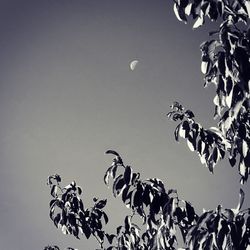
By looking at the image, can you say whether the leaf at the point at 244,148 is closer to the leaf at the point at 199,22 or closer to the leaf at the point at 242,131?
the leaf at the point at 242,131

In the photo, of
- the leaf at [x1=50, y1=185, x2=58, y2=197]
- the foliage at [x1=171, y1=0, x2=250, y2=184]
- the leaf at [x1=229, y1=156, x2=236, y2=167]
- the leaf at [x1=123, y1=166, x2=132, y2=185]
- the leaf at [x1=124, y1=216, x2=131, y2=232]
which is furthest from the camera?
the leaf at [x1=50, y1=185, x2=58, y2=197]

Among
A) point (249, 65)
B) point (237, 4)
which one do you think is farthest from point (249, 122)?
point (237, 4)

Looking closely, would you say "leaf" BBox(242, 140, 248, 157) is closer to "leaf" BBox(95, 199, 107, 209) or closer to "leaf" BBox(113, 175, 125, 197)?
"leaf" BBox(113, 175, 125, 197)

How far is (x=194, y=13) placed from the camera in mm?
2566

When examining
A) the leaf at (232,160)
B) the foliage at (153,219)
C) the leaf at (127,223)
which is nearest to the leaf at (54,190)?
the foliage at (153,219)

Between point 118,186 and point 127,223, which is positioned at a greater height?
point 118,186

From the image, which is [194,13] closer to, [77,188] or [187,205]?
[187,205]

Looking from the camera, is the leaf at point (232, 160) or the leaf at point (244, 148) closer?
the leaf at point (244, 148)

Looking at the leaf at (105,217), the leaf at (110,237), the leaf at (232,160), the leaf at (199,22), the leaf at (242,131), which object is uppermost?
the leaf at (199,22)

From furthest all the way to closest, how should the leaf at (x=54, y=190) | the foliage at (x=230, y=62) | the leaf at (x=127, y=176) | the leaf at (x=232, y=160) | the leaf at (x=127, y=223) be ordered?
the leaf at (x=54, y=190) → the leaf at (x=127, y=223) → the leaf at (x=127, y=176) → the leaf at (x=232, y=160) → the foliage at (x=230, y=62)

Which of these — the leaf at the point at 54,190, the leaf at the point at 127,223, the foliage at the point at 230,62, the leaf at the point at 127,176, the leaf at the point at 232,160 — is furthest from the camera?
the leaf at the point at 54,190

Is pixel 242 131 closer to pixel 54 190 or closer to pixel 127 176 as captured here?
pixel 127 176

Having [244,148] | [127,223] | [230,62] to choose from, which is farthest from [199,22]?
[127,223]

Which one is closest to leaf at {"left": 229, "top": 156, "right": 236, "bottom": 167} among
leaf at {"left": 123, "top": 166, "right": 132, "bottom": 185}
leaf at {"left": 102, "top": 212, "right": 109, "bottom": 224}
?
leaf at {"left": 123, "top": 166, "right": 132, "bottom": 185}
